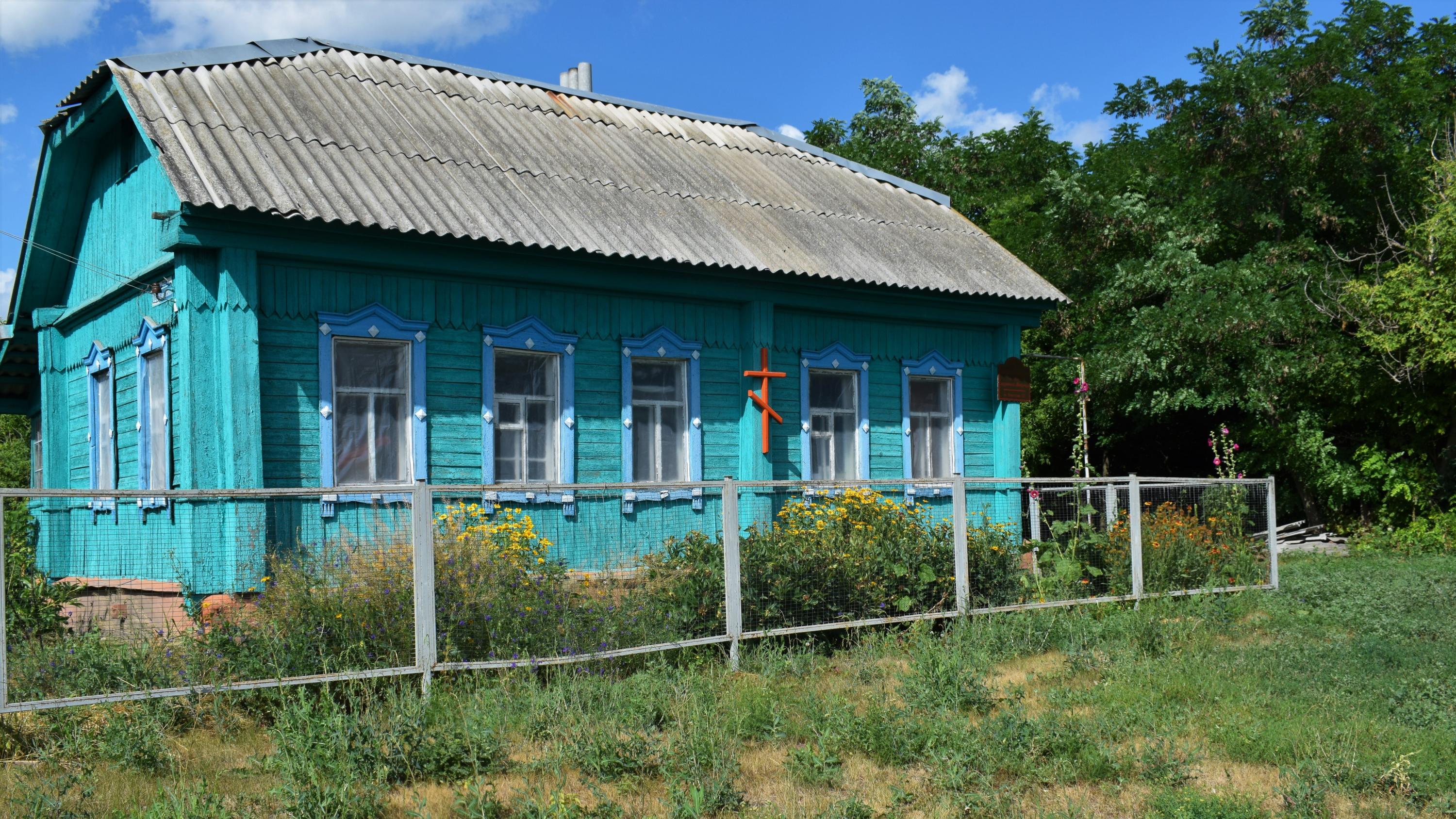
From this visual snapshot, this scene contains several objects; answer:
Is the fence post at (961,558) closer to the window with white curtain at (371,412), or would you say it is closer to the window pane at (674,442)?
the window pane at (674,442)

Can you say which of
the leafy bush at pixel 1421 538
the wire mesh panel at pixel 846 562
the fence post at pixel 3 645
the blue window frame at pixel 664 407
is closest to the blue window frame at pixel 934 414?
the blue window frame at pixel 664 407

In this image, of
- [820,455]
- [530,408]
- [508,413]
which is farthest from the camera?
[820,455]

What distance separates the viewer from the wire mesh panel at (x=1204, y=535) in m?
11.1

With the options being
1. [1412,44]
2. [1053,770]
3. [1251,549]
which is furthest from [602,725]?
[1412,44]

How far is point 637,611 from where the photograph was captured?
7.95 m

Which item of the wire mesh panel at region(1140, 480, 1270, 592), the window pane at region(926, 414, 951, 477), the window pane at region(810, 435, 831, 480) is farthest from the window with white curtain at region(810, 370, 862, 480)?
the wire mesh panel at region(1140, 480, 1270, 592)

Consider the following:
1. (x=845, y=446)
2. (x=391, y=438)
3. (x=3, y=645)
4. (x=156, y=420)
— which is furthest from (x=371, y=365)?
(x=845, y=446)

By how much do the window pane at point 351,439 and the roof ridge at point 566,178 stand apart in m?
2.37

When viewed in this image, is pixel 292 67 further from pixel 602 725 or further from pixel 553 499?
pixel 602 725

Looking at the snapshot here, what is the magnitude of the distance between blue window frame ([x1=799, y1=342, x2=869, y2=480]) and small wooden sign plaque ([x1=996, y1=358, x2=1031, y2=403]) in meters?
1.98

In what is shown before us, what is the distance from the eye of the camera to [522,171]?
38.9 feet

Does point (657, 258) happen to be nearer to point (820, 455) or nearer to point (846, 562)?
point (820, 455)

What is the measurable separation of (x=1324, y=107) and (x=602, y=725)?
1798 cm

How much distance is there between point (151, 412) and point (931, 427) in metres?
8.31
